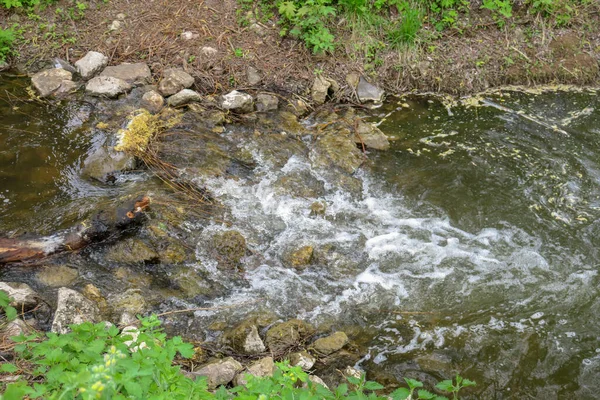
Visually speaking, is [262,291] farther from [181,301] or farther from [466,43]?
[466,43]

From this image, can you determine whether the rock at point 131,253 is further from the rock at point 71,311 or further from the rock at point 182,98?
the rock at point 182,98

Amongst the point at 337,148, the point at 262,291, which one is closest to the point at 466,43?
the point at 337,148

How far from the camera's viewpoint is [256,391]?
7.84 feet

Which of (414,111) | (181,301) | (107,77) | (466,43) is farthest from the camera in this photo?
(466,43)

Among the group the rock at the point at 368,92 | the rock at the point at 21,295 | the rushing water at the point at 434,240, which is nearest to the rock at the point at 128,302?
the rushing water at the point at 434,240

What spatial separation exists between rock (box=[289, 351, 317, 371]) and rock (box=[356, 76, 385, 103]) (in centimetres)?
425

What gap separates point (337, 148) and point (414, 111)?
1.54m

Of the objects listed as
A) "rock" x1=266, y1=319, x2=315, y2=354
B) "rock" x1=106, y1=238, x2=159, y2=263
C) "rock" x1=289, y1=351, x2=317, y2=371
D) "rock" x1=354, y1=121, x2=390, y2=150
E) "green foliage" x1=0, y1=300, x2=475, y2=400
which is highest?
"green foliage" x1=0, y1=300, x2=475, y2=400

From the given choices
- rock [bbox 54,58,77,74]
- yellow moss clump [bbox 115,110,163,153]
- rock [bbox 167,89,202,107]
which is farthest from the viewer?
rock [bbox 54,58,77,74]

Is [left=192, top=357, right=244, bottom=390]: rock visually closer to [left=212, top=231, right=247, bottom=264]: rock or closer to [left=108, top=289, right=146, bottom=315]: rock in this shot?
[left=108, top=289, right=146, bottom=315]: rock

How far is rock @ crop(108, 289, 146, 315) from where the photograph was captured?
4.06 meters

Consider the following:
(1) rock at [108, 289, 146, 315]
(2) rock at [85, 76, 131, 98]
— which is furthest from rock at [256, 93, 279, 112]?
(1) rock at [108, 289, 146, 315]

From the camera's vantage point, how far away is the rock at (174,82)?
A: 6.66 meters

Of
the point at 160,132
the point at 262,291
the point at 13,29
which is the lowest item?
the point at 262,291
